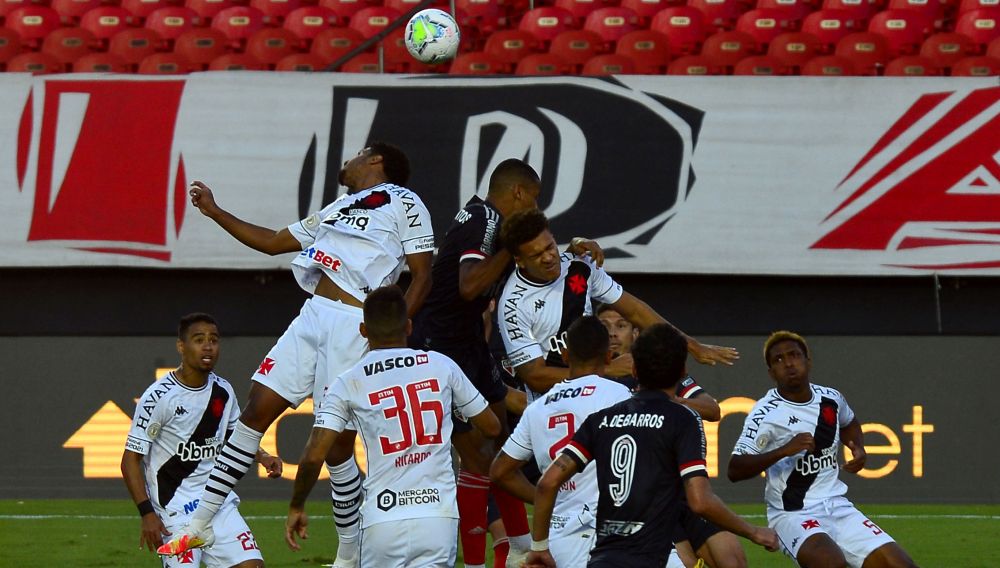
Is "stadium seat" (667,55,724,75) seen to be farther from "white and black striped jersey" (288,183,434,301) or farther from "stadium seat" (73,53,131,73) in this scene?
"white and black striped jersey" (288,183,434,301)

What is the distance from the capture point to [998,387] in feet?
42.9

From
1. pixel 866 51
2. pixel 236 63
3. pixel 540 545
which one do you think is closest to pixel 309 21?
pixel 236 63

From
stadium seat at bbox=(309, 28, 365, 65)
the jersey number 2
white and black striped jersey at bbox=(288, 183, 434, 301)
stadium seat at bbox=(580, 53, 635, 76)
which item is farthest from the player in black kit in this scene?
stadium seat at bbox=(309, 28, 365, 65)

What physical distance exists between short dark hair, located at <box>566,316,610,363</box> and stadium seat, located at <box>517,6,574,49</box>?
10673mm

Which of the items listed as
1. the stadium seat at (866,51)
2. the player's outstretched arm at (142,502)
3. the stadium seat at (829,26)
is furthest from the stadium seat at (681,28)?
the player's outstretched arm at (142,502)

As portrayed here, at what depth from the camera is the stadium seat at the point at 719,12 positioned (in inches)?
683

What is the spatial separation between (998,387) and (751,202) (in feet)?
8.44

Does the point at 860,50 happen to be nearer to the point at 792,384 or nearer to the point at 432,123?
the point at 432,123

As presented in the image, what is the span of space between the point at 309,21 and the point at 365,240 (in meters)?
10.1

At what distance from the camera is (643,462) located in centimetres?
585

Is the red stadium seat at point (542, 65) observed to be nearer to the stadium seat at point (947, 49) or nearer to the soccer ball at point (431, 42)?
the soccer ball at point (431, 42)

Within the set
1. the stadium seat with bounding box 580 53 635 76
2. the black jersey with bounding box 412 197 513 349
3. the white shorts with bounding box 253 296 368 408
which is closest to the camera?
the white shorts with bounding box 253 296 368 408

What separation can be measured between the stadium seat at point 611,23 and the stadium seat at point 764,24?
1.17 m

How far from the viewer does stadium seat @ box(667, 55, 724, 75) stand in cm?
1580
